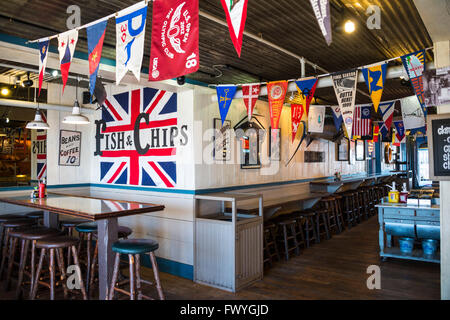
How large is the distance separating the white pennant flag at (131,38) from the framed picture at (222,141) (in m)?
2.30

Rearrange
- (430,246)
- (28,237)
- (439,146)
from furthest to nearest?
(430,246), (28,237), (439,146)

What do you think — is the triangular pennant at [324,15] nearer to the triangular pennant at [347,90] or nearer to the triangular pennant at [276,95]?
the triangular pennant at [347,90]

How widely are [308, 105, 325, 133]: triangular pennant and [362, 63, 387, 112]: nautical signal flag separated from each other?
7.37 feet

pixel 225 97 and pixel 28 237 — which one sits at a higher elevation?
pixel 225 97

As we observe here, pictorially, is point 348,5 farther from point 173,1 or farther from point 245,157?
point 245,157

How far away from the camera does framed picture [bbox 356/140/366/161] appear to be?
10766 mm

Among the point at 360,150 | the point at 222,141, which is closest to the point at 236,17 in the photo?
the point at 222,141

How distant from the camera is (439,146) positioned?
9.16 ft

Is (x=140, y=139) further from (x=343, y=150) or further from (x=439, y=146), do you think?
(x=343, y=150)

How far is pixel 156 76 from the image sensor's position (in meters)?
2.53

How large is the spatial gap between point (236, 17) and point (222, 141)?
3.22m

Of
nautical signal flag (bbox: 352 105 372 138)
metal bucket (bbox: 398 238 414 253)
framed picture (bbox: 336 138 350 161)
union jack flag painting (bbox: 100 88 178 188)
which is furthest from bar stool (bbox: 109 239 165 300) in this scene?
framed picture (bbox: 336 138 350 161)

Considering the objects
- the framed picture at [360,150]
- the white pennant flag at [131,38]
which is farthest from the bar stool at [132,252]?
the framed picture at [360,150]
